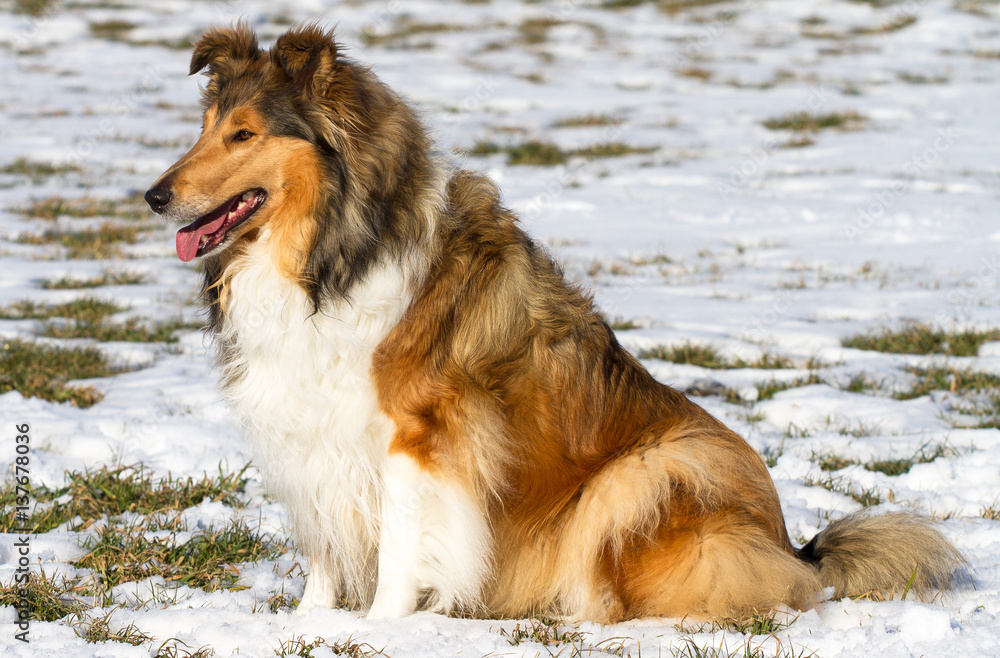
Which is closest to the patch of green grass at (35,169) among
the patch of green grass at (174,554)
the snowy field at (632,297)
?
the snowy field at (632,297)

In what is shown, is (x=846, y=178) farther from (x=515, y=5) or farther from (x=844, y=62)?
(x=515, y=5)

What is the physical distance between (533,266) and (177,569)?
1.93 metres

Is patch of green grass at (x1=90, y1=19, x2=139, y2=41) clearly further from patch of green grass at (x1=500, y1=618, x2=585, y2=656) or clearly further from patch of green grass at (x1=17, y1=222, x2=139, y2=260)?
patch of green grass at (x1=500, y1=618, x2=585, y2=656)

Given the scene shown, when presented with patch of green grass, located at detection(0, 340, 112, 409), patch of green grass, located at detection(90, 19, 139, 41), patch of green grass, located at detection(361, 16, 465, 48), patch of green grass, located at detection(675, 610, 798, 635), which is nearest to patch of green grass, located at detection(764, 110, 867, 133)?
patch of green grass, located at detection(361, 16, 465, 48)

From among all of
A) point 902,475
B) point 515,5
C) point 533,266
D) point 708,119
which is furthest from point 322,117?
point 515,5

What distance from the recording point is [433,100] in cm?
1972

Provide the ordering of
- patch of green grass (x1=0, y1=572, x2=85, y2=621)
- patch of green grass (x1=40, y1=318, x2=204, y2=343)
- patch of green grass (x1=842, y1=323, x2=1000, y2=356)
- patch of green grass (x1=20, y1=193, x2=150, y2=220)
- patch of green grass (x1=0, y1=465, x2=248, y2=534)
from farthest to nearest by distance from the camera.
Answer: patch of green grass (x1=20, y1=193, x2=150, y2=220) → patch of green grass (x1=40, y1=318, x2=204, y2=343) → patch of green grass (x1=842, y1=323, x2=1000, y2=356) → patch of green grass (x1=0, y1=465, x2=248, y2=534) → patch of green grass (x1=0, y1=572, x2=85, y2=621)

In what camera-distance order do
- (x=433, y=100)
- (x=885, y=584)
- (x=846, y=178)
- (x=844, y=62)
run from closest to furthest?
(x=885, y=584)
(x=846, y=178)
(x=433, y=100)
(x=844, y=62)

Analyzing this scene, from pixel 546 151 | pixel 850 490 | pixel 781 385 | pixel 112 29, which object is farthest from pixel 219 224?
pixel 112 29

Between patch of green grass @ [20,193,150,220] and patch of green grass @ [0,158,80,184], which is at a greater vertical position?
patch of green grass @ [0,158,80,184]

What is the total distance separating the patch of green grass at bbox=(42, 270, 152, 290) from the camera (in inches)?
331

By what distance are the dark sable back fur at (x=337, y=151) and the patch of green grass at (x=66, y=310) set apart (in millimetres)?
4723

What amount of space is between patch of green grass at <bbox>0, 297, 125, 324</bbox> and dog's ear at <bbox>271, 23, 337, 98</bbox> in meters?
4.81
